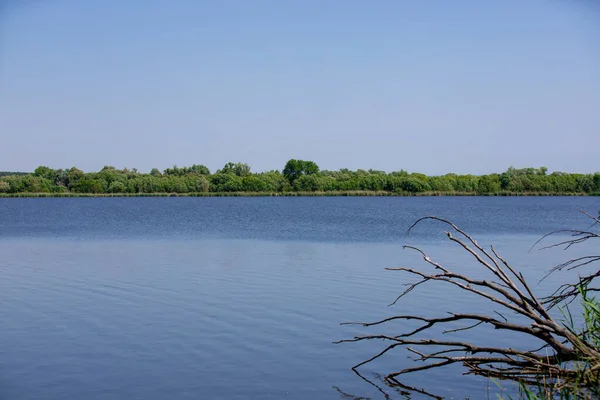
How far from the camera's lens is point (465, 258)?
1788 cm

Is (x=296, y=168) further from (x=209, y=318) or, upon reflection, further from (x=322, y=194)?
(x=209, y=318)

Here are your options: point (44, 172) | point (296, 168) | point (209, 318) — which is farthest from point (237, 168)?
point (209, 318)

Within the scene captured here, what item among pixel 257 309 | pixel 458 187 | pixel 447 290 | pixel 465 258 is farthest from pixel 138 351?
pixel 458 187

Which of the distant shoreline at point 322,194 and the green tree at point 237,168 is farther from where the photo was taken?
the green tree at point 237,168

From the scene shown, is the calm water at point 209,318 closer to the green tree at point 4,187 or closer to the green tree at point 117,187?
the green tree at point 117,187

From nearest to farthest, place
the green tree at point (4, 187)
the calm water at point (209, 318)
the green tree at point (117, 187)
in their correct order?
the calm water at point (209, 318)
the green tree at point (4, 187)
the green tree at point (117, 187)

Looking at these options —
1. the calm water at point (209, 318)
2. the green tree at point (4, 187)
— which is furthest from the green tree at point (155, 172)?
the calm water at point (209, 318)

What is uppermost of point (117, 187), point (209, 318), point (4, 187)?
point (117, 187)

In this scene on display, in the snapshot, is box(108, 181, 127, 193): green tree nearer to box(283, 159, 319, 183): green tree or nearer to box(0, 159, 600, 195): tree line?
box(0, 159, 600, 195): tree line

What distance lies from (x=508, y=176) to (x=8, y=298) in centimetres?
10618

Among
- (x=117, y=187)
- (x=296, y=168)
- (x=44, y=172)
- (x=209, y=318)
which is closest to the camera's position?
(x=209, y=318)

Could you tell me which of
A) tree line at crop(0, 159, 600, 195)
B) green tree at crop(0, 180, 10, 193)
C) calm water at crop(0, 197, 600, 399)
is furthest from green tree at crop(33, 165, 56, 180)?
calm water at crop(0, 197, 600, 399)

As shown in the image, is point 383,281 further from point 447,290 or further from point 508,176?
point 508,176

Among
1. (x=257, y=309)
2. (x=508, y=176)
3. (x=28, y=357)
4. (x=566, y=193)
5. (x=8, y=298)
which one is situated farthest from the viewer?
(x=508, y=176)
